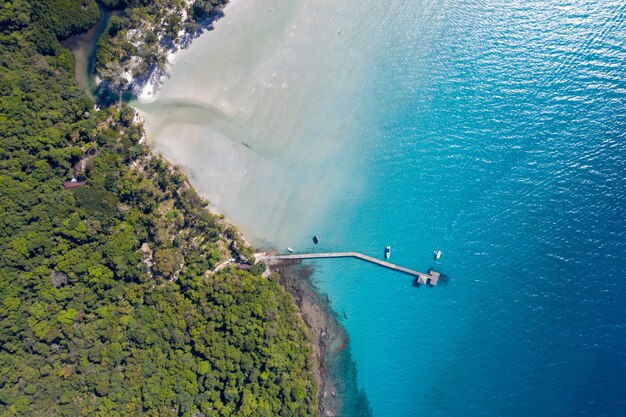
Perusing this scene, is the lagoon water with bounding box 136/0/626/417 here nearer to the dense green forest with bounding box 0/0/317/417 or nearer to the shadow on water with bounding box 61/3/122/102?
the dense green forest with bounding box 0/0/317/417

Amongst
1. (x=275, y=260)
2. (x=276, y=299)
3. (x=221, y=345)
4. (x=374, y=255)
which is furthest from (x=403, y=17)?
(x=221, y=345)

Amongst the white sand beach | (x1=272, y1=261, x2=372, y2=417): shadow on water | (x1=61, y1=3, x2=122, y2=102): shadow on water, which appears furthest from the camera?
(x1=272, y1=261, x2=372, y2=417): shadow on water

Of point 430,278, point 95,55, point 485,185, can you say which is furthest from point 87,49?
point 485,185

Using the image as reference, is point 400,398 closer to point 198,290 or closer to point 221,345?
point 221,345

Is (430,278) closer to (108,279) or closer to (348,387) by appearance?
(348,387)

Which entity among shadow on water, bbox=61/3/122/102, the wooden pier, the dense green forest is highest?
shadow on water, bbox=61/3/122/102

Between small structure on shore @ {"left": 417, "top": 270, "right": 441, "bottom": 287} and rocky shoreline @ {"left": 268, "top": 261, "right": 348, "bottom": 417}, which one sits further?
rocky shoreline @ {"left": 268, "top": 261, "right": 348, "bottom": 417}

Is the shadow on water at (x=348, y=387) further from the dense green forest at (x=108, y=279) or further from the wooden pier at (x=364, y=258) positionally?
the wooden pier at (x=364, y=258)

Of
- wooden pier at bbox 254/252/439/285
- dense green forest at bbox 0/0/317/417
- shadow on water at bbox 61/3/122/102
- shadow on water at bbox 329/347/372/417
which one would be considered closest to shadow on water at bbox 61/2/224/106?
shadow on water at bbox 61/3/122/102
